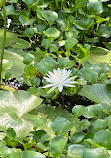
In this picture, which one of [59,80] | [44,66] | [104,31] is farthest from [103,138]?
[104,31]

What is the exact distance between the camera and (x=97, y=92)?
4.82 ft

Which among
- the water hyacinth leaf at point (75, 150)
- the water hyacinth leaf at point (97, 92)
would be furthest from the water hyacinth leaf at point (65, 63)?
the water hyacinth leaf at point (75, 150)

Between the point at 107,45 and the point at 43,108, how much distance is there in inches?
25.4

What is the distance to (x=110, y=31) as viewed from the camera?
1.98 m

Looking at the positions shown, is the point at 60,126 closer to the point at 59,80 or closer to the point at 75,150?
the point at 75,150

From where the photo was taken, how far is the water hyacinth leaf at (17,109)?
4.25ft

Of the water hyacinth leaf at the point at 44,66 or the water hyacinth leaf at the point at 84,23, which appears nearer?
the water hyacinth leaf at the point at 44,66

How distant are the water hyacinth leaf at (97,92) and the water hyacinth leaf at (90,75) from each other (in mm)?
31

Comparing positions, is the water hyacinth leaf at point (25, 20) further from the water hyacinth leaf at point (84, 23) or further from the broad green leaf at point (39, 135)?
the broad green leaf at point (39, 135)

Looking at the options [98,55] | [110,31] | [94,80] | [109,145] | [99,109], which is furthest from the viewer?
[110,31]

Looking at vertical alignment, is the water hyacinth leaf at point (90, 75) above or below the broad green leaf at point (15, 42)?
above

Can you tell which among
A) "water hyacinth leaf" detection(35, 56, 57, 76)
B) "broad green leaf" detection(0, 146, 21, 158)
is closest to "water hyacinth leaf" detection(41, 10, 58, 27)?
"water hyacinth leaf" detection(35, 56, 57, 76)

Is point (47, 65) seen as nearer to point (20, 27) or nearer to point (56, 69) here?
point (56, 69)

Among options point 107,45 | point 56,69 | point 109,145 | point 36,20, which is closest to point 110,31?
point 107,45
